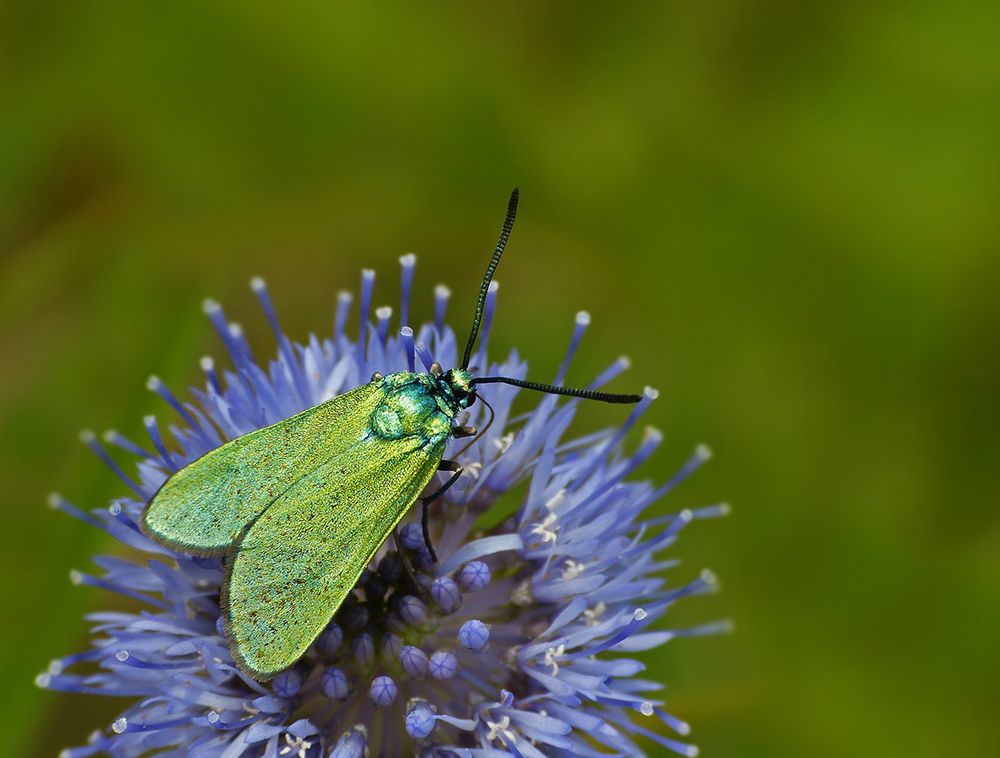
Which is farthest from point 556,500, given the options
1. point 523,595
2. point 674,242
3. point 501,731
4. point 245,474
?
point 674,242

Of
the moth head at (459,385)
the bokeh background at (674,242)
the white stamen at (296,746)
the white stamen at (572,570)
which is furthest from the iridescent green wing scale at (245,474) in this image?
the bokeh background at (674,242)

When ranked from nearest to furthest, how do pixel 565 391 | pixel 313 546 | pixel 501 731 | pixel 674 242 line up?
pixel 313 546 < pixel 501 731 < pixel 565 391 < pixel 674 242

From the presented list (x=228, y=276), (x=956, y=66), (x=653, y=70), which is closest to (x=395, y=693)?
(x=228, y=276)

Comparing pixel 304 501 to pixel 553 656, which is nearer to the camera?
pixel 304 501

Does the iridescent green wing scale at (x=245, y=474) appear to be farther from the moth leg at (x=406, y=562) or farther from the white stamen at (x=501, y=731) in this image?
the white stamen at (x=501, y=731)

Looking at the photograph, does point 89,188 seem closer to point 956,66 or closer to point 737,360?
point 737,360

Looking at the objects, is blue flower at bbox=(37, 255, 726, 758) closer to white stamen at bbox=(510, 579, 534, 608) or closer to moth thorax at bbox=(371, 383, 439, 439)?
white stamen at bbox=(510, 579, 534, 608)

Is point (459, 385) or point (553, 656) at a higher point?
point (459, 385)

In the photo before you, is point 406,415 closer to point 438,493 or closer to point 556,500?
point 438,493
